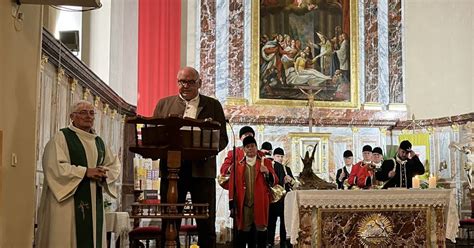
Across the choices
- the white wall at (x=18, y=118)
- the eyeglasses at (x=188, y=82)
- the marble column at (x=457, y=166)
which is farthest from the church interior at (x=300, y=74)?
the eyeglasses at (x=188, y=82)

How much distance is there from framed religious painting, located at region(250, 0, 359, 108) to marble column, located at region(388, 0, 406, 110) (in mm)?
809

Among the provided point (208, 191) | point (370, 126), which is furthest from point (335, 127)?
point (208, 191)

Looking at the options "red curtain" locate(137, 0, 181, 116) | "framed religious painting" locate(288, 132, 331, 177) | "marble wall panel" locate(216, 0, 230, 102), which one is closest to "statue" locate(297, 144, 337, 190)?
"framed religious painting" locate(288, 132, 331, 177)

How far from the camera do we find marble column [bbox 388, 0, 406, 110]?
1433cm

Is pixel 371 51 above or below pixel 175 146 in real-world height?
above

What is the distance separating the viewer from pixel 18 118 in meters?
4.94

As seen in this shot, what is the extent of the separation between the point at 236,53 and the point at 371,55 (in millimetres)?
3135

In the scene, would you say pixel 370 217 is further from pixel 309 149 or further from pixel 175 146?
pixel 309 149

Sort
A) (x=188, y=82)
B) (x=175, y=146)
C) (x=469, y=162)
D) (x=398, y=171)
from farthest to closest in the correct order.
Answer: (x=469, y=162), (x=398, y=171), (x=188, y=82), (x=175, y=146)

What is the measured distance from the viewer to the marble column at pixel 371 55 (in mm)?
14273

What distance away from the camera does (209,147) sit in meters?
4.28

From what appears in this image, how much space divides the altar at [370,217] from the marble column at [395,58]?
20.8ft

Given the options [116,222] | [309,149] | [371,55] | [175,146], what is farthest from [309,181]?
[371,55]

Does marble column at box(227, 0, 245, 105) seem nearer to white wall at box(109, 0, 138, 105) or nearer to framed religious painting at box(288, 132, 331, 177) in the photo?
framed religious painting at box(288, 132, 331, 177)
